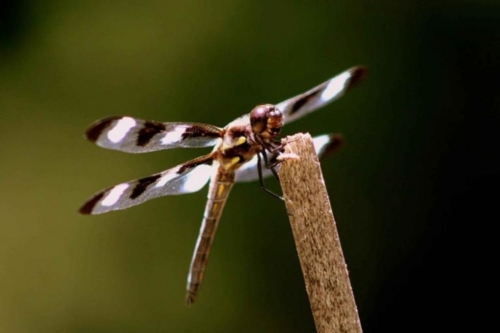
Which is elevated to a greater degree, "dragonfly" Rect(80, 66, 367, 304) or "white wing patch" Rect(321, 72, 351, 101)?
"white wing patch" Rect(321, 72, 351, 101)

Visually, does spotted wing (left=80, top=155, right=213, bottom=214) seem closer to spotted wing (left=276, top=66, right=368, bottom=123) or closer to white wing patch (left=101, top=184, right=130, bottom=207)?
white wing patch (left=101, top=184, right=130, bottom=207)

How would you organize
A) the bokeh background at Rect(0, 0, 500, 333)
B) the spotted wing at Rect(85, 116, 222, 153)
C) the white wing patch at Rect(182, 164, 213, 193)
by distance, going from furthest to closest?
the bokeh background at Rect(0, 0, 500, 333) < the white wing patch at Rect(182, 164, 213, 193) < the spotted wing at Rect(85, 116, 222, 153)

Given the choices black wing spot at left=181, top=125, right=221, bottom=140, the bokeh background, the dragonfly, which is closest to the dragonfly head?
the dragonfly

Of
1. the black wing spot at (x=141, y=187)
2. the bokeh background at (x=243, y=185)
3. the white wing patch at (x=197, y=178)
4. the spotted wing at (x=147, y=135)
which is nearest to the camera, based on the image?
the spotted wing at (x=147, y=135)

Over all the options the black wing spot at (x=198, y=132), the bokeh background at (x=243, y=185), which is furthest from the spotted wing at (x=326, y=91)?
the bokeh background at (x=243, y=185)

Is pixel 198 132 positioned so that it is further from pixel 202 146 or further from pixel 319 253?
pixel 319 253

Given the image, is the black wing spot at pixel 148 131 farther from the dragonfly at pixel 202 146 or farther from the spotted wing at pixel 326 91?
the spotted wing at pixel 326 91

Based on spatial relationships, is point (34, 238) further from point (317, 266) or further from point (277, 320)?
point (317, 266)

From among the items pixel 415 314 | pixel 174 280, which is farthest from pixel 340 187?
pixel 174 280

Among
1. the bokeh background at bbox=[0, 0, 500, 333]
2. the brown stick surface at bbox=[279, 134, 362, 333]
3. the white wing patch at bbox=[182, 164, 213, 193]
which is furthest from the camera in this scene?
the bokeh background at bbox=[0, 0, 500, 333]
